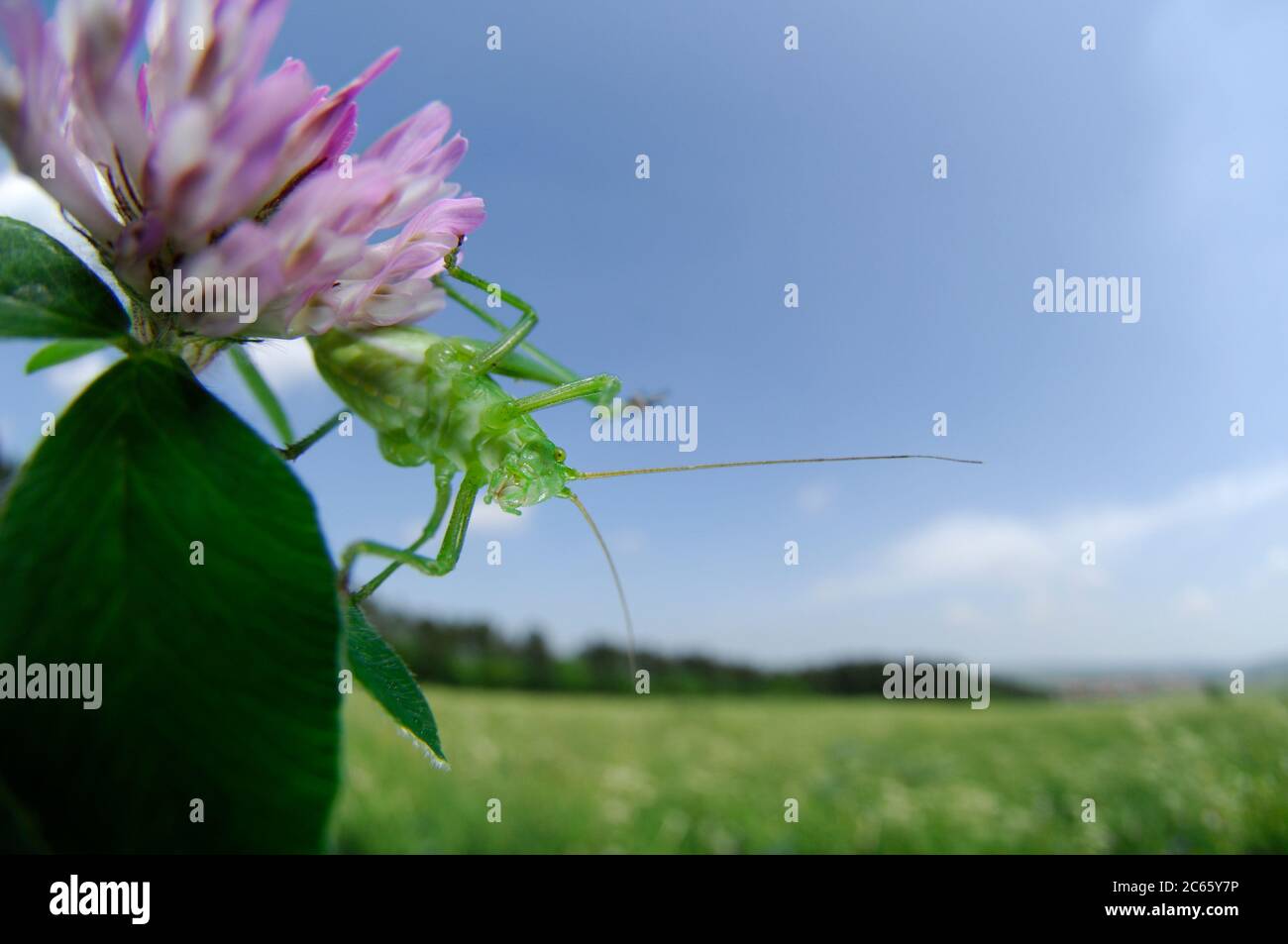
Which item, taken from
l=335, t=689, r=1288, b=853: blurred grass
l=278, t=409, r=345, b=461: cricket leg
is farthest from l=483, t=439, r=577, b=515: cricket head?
l=335, t=689, r=1288, b=853: blurred grass

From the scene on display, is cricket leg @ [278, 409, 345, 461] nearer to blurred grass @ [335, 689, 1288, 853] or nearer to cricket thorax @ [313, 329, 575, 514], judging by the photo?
cricket thorax @ [313, 329, 575, 514]

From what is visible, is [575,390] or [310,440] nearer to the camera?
[310,440]

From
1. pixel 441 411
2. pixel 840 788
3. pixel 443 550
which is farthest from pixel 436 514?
pixel 840 788

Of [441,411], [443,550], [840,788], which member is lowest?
[840,788]

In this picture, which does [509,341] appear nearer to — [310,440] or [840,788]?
[310,440]
